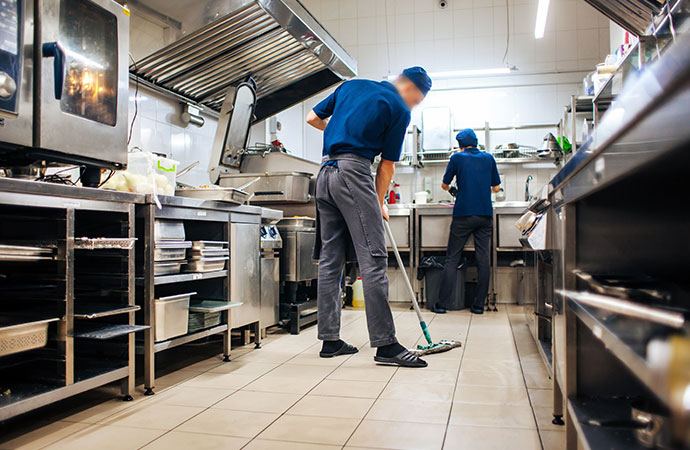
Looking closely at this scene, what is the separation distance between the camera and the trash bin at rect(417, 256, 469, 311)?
15.1 feet

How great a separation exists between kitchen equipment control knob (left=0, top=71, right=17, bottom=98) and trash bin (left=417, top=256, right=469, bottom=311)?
11.9 ft

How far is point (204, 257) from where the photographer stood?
2.48 m

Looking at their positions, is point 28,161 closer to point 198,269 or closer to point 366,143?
point 198,269

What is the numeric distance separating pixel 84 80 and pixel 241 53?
5.98 feet

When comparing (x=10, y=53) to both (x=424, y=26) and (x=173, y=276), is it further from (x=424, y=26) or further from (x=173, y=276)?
(x=424, y=26)

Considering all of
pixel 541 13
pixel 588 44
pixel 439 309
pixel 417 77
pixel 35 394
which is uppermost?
pixel 588 44

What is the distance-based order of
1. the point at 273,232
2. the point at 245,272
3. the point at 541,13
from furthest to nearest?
1. the point at 541,13
2. the point at 273,232
3. the point at 245,272

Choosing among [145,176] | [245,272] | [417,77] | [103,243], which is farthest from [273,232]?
[103,243]

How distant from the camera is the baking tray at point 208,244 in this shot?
8.09 feet

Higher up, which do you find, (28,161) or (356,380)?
(28,161)

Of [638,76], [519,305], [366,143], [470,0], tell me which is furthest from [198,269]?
[470,0]

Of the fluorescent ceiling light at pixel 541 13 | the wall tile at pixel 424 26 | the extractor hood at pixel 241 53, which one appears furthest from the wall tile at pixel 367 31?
the fluorescent ceiling light at pixel 541 13

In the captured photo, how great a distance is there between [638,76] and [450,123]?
5.04 meters

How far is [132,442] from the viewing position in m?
1.56
